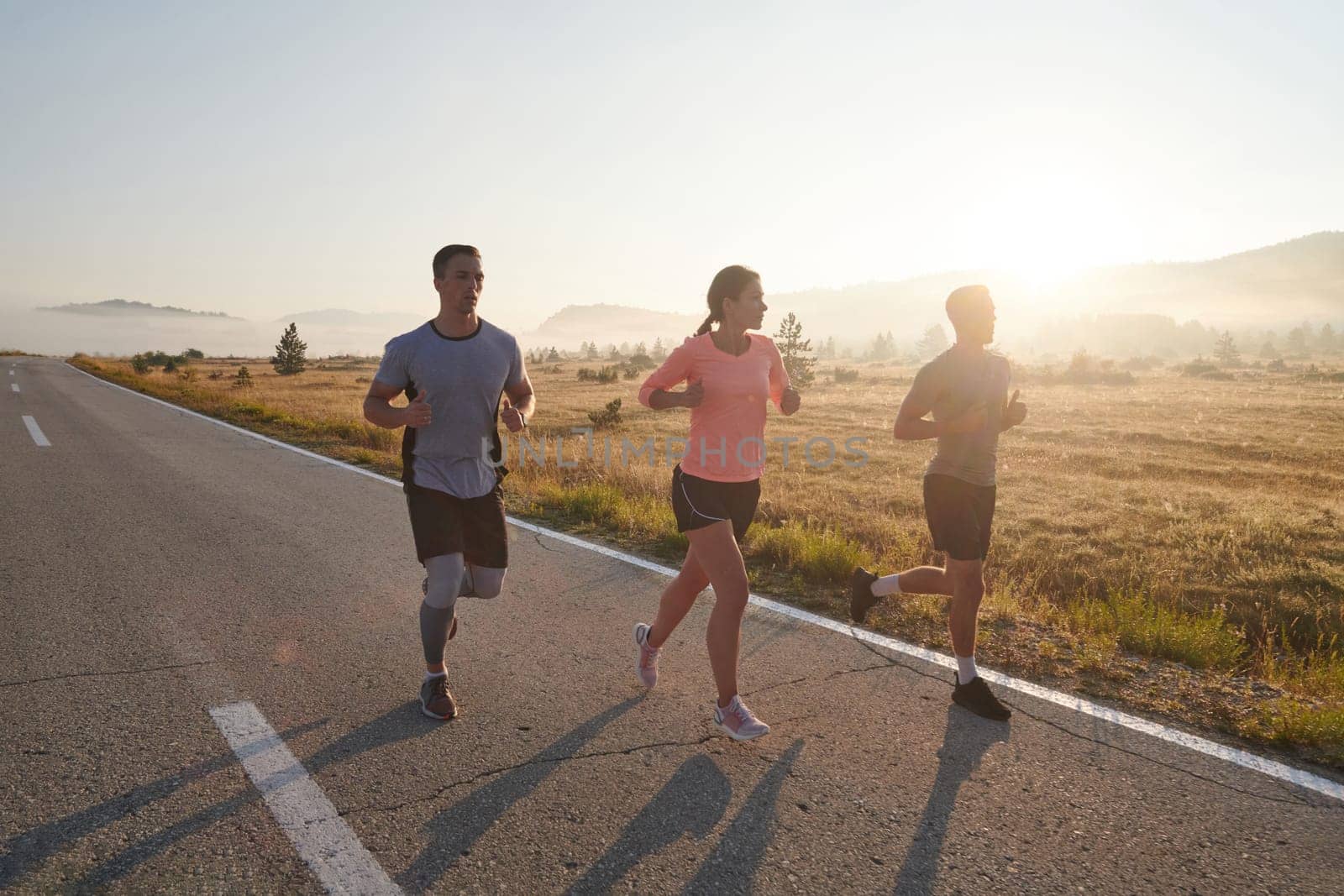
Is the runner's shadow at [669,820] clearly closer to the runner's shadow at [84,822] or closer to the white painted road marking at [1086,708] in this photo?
the runner's shadow at [84,822]

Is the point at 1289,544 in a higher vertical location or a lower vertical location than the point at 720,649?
lower

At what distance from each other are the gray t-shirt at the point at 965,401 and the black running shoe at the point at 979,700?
953mm

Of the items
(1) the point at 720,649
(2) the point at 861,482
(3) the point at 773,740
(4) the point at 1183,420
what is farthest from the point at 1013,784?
(4) the point at 1183,420

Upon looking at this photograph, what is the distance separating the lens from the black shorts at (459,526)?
3455 mm

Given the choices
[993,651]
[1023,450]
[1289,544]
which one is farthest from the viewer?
[1023,450]

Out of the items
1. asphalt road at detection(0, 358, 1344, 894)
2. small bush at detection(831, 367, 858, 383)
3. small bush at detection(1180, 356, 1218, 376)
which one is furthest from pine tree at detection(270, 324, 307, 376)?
small bush at detection(1180, 356, 1218, 376)

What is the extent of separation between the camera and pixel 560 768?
313 centimetres

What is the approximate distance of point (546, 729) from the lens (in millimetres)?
3459

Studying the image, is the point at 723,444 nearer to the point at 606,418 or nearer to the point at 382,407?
the point at 382,407

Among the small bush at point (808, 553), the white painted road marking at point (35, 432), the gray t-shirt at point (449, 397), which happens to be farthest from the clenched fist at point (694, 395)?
the white painted road marking at point (35, 432)

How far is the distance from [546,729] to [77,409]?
20.6m

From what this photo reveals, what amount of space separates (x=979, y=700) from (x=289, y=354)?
52903mm

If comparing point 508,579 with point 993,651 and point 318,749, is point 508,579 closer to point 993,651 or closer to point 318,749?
point 318,749

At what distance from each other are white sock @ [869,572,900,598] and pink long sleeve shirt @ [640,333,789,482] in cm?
146
